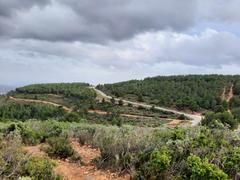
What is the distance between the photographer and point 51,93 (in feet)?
363

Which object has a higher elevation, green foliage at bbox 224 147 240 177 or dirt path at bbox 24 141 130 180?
green foliage at bbox 224 147 240 177

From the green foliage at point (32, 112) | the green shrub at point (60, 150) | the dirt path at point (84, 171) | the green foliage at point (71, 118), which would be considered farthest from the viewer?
the green foliage at point (32, 112)

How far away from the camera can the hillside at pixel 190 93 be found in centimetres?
7875

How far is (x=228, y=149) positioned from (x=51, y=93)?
336ft

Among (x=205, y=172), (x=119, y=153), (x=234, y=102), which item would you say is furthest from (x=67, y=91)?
(x=205, y=172)

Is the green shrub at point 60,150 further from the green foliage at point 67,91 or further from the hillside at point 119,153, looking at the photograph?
the green foliage at point 67,91

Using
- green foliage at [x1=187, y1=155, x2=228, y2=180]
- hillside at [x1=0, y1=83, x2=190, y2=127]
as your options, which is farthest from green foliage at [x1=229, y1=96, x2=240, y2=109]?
green foliage at [x1=187, y1=155, x2=228, y2=180]

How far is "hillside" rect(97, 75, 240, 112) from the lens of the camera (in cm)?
7875

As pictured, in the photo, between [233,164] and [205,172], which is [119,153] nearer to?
[205,172]

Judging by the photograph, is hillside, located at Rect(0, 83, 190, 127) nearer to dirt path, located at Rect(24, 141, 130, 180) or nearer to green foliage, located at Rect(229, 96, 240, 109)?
green foliage, located at Rect(229, 96, 240, 109)

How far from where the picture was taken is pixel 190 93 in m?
88.2

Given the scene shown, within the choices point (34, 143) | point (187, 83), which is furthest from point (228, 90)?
point (34, 143)

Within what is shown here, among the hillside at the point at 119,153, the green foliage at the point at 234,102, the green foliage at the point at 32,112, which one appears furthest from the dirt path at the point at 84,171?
the green foliage at the point at 234,102

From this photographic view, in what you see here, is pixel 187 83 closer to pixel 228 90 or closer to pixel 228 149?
pixel 228 90
